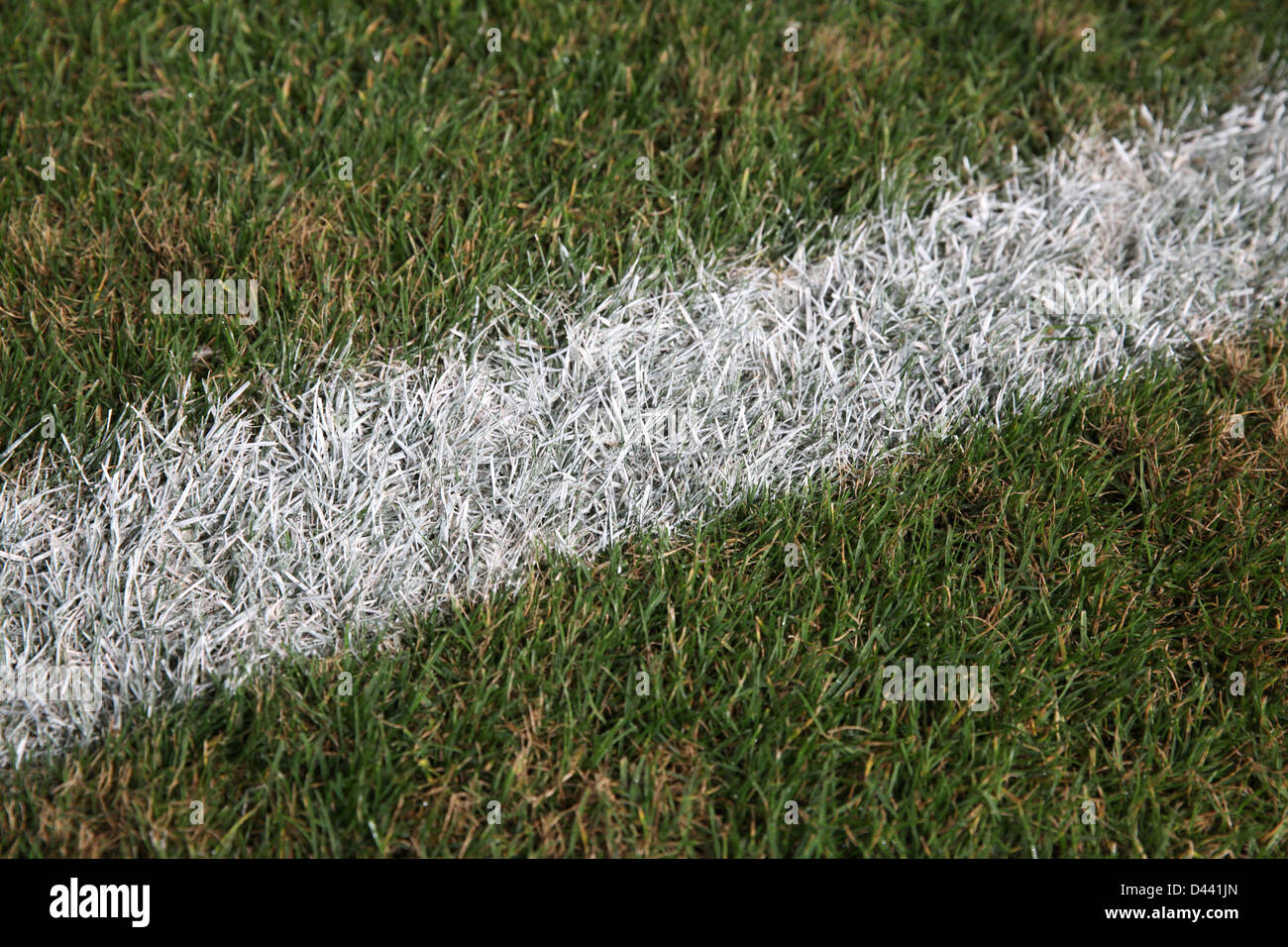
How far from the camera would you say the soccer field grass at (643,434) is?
219 cm

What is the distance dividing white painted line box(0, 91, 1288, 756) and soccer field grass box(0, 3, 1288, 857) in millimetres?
12

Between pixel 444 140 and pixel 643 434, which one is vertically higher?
pixel 444 140

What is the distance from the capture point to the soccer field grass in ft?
7.18

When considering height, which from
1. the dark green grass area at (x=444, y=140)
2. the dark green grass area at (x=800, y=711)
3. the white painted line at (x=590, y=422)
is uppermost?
the dark green grass area at (x=444, y=140)

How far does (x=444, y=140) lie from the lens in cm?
325
